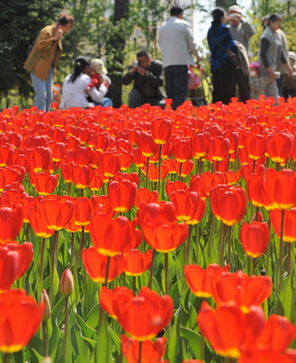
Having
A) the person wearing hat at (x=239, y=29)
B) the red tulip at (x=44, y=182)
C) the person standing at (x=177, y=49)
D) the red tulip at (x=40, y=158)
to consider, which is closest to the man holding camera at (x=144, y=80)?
the person standing at (x=177, y=49)

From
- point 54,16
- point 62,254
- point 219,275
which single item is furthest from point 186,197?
point 54,16

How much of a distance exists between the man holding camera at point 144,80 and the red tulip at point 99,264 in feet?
28.6

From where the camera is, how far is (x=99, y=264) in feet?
3.78

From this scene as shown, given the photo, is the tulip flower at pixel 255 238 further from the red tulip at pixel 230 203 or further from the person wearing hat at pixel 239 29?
the person wearing hat at pixel 239 29

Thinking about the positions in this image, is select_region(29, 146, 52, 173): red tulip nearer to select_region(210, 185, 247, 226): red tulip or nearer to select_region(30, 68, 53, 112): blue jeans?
select_region(210, 185, 247, 226): red tulip

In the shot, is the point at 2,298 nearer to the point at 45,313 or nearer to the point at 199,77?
the point at 45,313

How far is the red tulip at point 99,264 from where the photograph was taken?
3.71ft

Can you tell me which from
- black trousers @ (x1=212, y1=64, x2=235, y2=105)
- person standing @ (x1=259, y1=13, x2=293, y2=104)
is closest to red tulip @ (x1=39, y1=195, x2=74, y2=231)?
black trousers @ (x1=212, y1=64, x2=235, y2=105)

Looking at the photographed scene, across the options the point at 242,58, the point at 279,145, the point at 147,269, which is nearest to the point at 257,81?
the point at 242,58

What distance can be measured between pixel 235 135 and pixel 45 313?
5.90ft

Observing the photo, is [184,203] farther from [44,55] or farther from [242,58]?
[242,58]

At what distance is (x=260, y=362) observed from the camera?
0.57 m

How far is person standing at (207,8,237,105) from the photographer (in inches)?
337

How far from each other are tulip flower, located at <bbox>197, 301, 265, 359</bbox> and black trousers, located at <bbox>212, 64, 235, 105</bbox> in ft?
28.6
